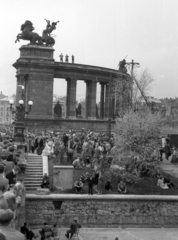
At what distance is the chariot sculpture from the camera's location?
1815 inches

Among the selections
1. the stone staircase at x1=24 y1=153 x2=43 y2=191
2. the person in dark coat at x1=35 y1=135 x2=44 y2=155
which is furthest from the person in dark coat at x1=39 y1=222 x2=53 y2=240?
the person in dark coat at x1=35 y1=135 x2=44 y2=155

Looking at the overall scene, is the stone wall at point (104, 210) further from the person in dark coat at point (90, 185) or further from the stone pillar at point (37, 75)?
the stone pillar at point (37, 75)

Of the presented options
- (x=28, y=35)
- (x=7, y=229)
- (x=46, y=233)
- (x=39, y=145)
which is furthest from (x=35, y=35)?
(x=7, y=229)

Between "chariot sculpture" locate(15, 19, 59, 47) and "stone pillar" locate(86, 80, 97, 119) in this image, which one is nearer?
"chariot sculpture" locate(15, 19, 59, 47)

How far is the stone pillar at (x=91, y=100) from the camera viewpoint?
170 feet

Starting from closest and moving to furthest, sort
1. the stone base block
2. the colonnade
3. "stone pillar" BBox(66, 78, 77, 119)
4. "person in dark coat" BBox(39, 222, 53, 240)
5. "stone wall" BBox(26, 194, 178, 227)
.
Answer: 1. "person in dark coat" BBox(39, 222, 53, 240)
2. "stone wall" BBox(26, 194, 178, 227)
3. the stone base block
4. "stone pillar" BBox(66, 78, 77, 119)
5. the colonnade

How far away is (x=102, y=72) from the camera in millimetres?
52750

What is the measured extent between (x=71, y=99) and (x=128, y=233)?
3314 cm

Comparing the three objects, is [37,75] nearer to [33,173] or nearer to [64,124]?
[64,124]

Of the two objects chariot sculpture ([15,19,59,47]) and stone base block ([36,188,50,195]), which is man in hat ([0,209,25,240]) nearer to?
stone base block ([36,188,50,195])

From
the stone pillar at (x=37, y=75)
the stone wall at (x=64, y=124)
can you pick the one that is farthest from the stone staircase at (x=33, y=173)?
A: the stone pillar at (x=37, y=75)

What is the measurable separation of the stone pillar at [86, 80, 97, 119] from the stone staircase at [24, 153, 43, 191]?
27904 mm

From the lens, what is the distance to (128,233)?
18.2m

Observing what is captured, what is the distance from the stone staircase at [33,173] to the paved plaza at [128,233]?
3.42 m
